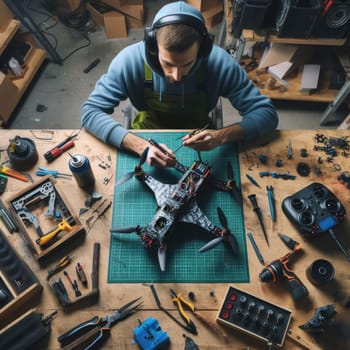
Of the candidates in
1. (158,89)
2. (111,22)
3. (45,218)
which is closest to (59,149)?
(45,218)

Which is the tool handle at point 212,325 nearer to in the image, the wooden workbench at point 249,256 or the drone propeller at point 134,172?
the wooden workbench at point 249,256

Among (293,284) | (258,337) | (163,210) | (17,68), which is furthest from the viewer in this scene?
(17,68)

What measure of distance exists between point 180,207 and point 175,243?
0.17 metres

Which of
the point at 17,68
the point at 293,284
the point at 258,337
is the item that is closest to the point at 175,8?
the point at 293,284

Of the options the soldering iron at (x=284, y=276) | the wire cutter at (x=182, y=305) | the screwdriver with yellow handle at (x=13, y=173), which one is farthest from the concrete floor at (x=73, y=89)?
the wire cutter at (x=182, y=305)

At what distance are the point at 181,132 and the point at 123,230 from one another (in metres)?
0.66

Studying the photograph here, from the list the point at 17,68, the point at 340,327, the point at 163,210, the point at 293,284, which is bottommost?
the point at 340,327

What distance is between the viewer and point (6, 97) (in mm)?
3035

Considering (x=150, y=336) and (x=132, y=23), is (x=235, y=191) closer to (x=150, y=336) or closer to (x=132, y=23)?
(x=150, y=336)

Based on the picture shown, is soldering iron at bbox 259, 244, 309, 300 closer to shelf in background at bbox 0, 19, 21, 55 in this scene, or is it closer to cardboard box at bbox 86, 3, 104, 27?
shelf in background at bbox 0, 19, 21, 55

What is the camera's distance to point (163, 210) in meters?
1.54

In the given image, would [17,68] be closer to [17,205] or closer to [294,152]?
[17,205]

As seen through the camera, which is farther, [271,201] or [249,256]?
[271,201]

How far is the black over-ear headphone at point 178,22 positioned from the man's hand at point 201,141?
1.27 ft
